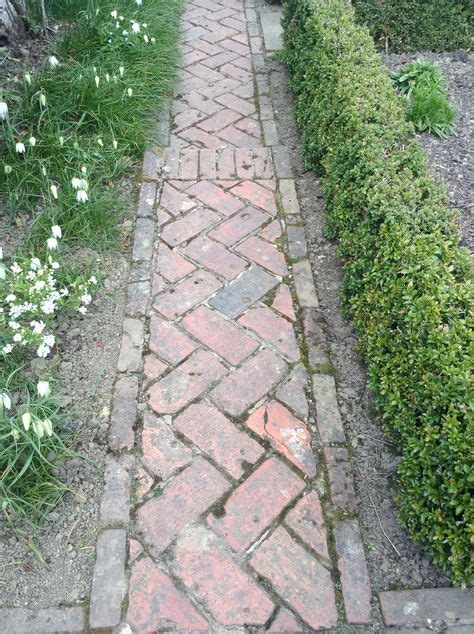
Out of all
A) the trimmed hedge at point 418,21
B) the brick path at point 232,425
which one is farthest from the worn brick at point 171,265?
the trimmed hedge at point 418,21

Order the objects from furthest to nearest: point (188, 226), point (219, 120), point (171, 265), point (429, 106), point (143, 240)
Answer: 1. point (219, 120)
2. point (429, 106)
3. point (188, 226)
4. point (143, 240)
5. point (171, 265)

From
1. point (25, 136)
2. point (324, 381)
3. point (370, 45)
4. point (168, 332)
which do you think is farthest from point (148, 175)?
point (324, 381)

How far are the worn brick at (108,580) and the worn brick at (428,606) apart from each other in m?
0.97

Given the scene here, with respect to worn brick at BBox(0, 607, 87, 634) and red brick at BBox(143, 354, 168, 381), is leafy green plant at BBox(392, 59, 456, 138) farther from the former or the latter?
worn brick at BBox(0, 607, 87, 634)

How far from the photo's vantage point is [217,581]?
2094mm

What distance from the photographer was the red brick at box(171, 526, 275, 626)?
2.02 m

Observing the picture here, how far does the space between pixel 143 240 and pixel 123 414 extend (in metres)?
1.32

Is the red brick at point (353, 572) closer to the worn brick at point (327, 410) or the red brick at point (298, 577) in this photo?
the red brick at point (298, 577)

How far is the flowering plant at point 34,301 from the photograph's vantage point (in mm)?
2637

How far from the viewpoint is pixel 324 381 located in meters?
2.76

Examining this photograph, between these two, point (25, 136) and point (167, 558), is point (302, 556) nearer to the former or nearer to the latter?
point (167, 558)

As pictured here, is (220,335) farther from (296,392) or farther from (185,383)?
(296,392)

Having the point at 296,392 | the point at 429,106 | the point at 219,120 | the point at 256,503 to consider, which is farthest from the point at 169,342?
the point at 429,106

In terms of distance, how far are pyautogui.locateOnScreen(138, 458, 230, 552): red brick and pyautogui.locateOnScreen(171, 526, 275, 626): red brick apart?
0.19ft
